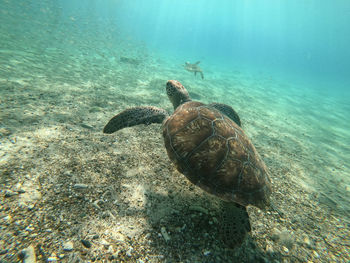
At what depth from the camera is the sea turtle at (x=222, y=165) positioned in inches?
86.7

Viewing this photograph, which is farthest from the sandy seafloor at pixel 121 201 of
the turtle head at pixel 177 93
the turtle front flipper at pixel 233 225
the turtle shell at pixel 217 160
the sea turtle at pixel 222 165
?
the turtle head at pixel 177 93

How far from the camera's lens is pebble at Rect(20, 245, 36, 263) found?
1490 millimetres

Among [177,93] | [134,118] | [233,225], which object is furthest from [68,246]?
[177,93]

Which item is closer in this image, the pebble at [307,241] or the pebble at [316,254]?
the pebble at [316,254]

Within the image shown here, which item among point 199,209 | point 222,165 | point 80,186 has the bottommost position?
point 199,209

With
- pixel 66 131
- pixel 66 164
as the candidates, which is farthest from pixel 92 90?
pixel 66 164

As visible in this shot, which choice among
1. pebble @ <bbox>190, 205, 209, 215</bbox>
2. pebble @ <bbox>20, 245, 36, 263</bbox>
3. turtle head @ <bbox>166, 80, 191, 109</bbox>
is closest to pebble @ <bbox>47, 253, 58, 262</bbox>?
pebble @ <bbox>20, 245, 36, 263</bbox>

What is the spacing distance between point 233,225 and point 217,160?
3.00 ft

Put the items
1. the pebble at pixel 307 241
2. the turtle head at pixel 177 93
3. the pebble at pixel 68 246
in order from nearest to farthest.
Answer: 1. the pebble at pixel 68 246
2. the pebble at pixel 307 241
3. the turtle head at pixel 177 93

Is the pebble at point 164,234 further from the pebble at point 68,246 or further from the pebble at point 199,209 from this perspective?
the pebble at point 68,246

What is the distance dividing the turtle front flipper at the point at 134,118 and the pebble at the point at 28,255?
2384 millimetres

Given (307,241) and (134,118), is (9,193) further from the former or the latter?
(307,241)

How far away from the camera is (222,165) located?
7.68 ft

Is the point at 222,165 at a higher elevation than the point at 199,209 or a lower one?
higher
